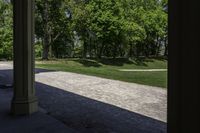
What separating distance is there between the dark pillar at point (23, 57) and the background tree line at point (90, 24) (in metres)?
24.3

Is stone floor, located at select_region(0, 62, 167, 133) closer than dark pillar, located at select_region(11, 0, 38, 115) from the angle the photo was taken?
Yes

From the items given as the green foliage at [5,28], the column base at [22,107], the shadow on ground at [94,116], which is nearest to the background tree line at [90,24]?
Result: the green foliage at [5,28]

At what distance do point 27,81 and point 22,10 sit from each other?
1.44 meters

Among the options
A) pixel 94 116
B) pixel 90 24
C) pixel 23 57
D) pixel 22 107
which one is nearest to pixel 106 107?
pixel 94 116

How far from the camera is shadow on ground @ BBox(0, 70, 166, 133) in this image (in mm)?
5352

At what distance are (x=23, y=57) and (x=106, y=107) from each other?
238 cm

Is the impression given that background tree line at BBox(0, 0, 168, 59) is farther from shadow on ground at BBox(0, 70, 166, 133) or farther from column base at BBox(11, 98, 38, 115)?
column base at BBox(11, 98, 38, 115)

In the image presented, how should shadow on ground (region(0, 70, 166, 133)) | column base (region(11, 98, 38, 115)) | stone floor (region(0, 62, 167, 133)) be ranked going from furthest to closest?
column base (region(11, 98, 38, 115)) < stone floor (region(0, 62, 167, 133)) < shadow on ground (region(0, 70, 166, 133))

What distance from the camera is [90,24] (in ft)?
108
